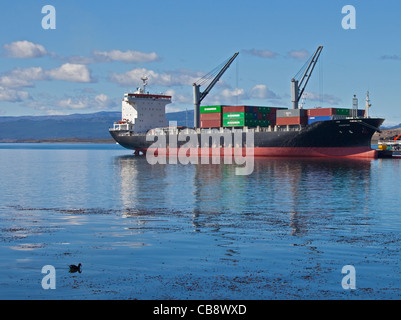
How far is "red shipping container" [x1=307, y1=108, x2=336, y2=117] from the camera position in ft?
280

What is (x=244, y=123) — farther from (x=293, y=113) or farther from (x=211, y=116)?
(x=293, y=113)

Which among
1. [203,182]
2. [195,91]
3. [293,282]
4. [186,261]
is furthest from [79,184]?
[195,91]

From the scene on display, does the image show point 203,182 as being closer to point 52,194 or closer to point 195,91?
point 52,194

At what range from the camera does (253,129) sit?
92.5 meters

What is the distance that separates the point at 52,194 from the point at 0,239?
19498 mm

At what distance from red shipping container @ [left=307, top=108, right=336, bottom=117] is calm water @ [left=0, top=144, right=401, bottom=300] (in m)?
47.8

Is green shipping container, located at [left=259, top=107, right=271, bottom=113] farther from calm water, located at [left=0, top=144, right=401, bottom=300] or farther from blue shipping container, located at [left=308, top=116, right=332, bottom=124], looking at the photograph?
calm water, located at [left=0, top=144, right=401, bottom=300]

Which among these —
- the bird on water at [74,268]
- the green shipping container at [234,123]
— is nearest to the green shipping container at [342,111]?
the green shipping container at [234,123]

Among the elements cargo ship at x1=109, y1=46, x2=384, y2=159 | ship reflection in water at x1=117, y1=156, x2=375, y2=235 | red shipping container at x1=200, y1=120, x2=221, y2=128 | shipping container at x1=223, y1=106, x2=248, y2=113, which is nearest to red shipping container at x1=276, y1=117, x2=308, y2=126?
cargo ship at x1=109, y1=46, x2=384, y2=159

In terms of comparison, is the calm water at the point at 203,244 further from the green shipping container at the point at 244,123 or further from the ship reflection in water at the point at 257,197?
the green shipping container at the point at 244,123

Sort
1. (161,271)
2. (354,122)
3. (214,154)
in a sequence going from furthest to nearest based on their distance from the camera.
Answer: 1. (214,154)
2. (354,122)
3. (161,271)

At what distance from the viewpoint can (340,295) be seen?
13.6m

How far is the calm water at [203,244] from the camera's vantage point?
14.3m

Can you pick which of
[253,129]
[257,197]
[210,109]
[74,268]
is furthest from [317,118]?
[74,268]
